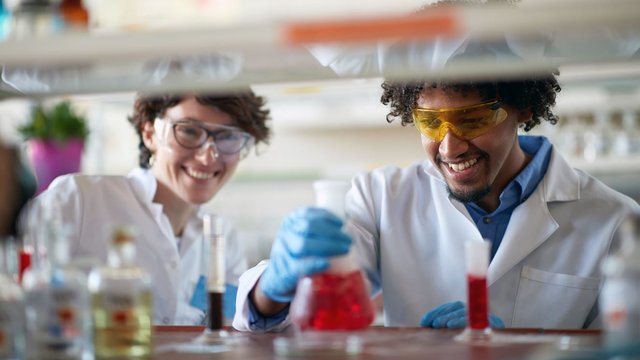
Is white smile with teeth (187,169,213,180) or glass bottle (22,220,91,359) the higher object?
white smile with teeth (187,169,213,180)

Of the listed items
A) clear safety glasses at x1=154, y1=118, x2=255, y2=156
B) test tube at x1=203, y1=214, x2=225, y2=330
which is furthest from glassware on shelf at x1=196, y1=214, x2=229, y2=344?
clear safety glasses at x1=154, y1=118, x2=255, y2=156

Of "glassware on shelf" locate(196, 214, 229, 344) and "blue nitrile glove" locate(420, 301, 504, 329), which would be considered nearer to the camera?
"glassware on shelf" locate(196, 214, 229, 344)

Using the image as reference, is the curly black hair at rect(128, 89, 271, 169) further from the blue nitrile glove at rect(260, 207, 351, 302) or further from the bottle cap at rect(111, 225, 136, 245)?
the bottle cap at rect(111, 225, 136, 245)

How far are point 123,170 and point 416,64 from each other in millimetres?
5089

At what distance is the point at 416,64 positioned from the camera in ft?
5.05

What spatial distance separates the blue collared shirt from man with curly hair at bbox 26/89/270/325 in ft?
3.06

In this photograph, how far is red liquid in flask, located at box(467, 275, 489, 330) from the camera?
1808mm

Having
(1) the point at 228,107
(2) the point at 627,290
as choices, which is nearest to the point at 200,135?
(1) the point at 228,107

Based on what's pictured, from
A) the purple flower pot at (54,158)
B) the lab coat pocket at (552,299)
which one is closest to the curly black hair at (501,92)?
the lab coat pocket at (552,299)

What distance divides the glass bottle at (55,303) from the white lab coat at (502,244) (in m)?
0.94

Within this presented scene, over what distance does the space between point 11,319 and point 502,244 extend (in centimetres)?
146

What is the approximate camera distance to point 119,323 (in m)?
1.53

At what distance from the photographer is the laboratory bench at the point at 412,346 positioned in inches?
64.5

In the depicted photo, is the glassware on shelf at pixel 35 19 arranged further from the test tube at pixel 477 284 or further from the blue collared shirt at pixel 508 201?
the blue collared shirt at pixel 508 201
